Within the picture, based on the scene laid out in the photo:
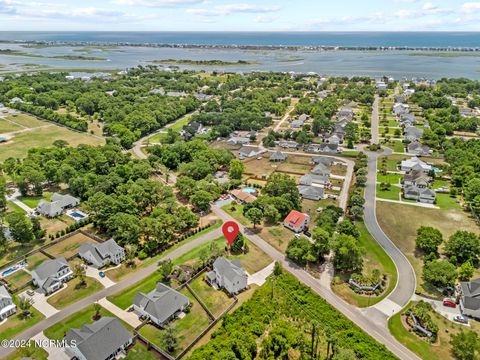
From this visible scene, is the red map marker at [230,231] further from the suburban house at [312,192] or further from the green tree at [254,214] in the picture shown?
the suburban house at [312,192]

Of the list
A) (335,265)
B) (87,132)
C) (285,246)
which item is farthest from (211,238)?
(87,132)

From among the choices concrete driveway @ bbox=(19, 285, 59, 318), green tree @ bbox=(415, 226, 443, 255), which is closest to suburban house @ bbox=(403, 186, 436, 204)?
green tree @ bbox=(415, 226, 443, 255)

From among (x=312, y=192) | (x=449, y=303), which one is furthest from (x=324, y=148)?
(x=449, y=303)

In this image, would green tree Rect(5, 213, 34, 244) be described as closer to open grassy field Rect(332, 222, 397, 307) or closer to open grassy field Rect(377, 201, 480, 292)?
open grassy field Rect(332, 222, 397, 307)

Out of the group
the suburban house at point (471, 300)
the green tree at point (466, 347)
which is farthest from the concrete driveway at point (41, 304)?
the suburban house at point (471, 300)

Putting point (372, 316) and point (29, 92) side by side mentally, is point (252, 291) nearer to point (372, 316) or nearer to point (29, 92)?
point (372, 316)

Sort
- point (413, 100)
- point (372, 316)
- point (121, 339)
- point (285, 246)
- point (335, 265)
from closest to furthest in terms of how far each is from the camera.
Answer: point (121, 339)
point (372, 316)
point (335, 265)
point (285, 246)
point (413, 100)
